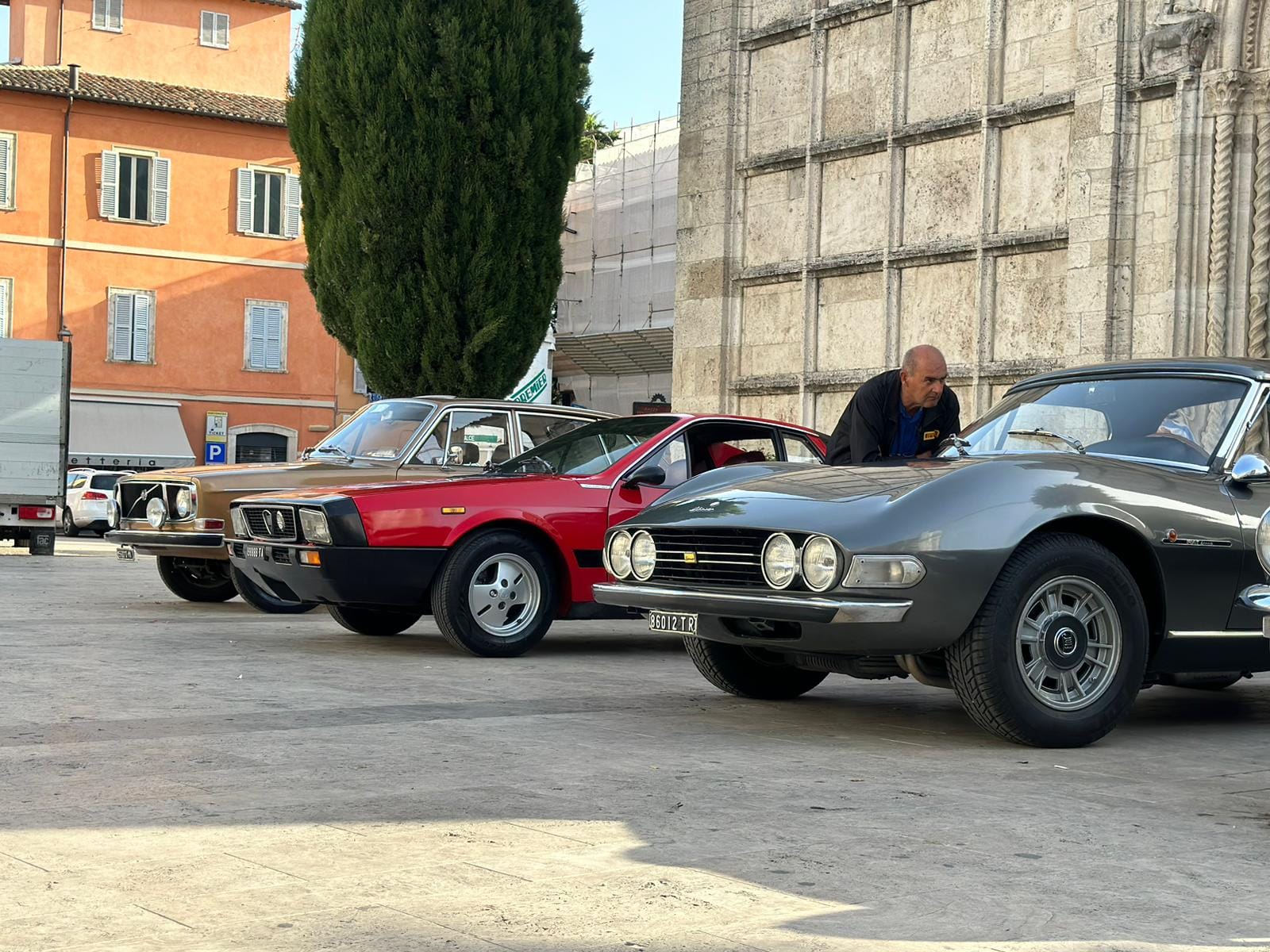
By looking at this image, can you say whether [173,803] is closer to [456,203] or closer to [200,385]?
[456,203]

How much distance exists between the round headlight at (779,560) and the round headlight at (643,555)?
0.73 m

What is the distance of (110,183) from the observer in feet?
148

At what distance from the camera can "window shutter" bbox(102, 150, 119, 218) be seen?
44969mm

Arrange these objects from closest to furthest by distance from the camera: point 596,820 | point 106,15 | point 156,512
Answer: point 596,820
point 156,512
point 106,15

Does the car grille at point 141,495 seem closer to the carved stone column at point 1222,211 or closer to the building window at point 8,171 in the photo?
the carved stone column at point 1222,211

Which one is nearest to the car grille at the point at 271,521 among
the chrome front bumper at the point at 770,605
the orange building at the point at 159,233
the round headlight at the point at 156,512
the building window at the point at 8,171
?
the round headlight at the point at 156,512

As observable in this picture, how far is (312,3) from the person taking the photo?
2303cm

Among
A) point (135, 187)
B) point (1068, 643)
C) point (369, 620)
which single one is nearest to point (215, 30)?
point (135, 187)

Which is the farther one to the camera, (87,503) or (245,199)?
(245,199)

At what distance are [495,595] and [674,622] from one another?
3049 mm

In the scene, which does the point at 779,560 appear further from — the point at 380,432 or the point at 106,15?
the point at 106,15

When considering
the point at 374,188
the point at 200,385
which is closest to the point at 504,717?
the point at 374,188

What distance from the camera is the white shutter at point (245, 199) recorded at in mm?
46844

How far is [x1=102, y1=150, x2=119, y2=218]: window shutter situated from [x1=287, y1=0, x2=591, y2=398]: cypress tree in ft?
78.2
